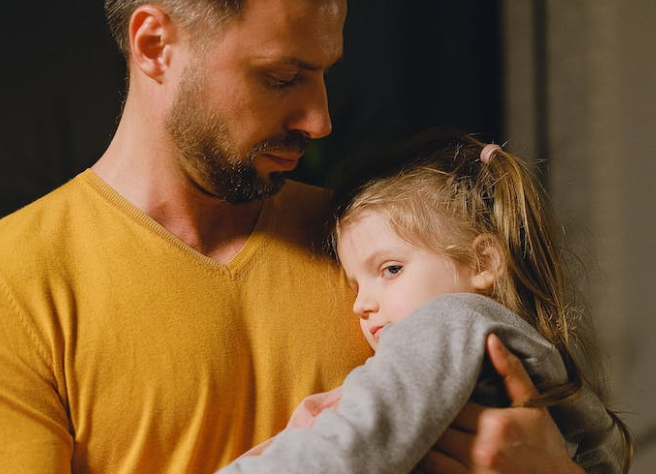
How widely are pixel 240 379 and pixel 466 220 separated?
412 millimetres

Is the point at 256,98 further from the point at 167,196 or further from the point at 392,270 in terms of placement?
the point at 392,270

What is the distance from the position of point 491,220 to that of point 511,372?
0.28m

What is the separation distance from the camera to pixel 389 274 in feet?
4.58

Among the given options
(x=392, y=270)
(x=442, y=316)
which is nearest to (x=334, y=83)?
(x=392, y=270)

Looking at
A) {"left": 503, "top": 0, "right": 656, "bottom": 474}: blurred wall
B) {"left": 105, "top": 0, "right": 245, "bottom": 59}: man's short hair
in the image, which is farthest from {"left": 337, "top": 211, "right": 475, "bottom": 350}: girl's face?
{"left": 503, "top": 0, "right": 656, "bottom": 474}: blurred wall

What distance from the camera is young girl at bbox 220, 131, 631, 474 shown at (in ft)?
3.68

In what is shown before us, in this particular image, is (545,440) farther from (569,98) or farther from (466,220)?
(569,98)

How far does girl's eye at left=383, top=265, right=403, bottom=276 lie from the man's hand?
23 centimetres

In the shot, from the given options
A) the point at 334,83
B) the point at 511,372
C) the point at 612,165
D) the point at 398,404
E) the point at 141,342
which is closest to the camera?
the point at 398,404

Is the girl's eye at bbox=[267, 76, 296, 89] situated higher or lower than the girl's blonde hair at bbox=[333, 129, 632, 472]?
higher

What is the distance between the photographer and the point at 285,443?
113 centimetres

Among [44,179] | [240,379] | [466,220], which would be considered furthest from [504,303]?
[44,179]

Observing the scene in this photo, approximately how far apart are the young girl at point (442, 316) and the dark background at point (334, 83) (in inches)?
37.5

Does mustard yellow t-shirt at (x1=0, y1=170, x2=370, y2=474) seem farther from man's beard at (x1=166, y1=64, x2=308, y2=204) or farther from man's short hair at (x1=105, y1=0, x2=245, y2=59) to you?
man's short hair at (x1=105, y1=0, x2=245, y2=59)
